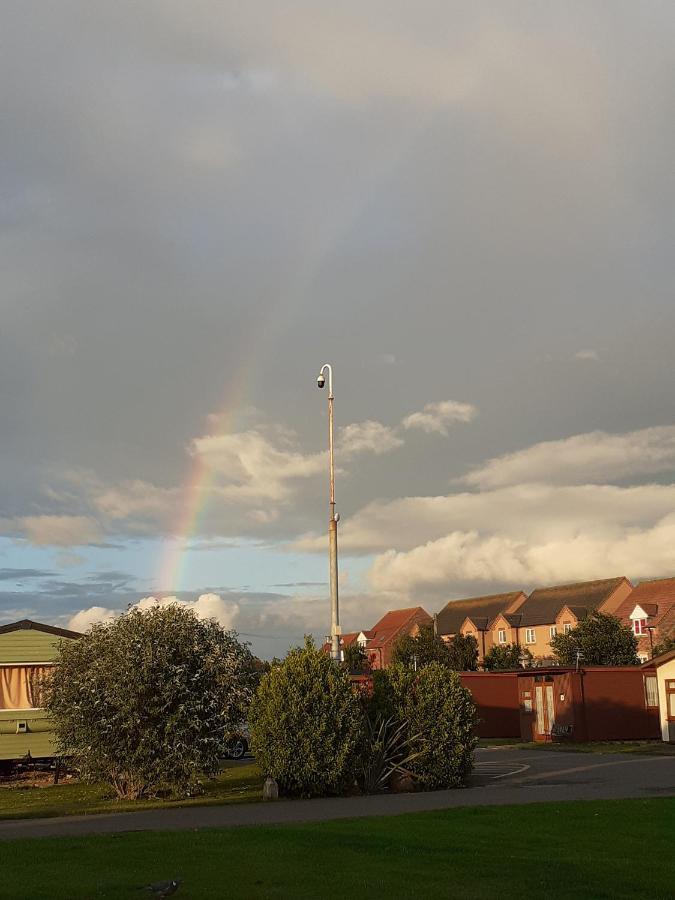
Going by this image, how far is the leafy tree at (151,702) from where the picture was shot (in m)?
21.2

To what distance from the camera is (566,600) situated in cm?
9444

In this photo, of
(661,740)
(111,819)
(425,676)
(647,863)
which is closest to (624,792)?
(425,676)

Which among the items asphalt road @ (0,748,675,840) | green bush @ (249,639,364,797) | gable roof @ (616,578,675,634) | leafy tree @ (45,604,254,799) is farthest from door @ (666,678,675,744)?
gable roof @ (616,578,675,634)

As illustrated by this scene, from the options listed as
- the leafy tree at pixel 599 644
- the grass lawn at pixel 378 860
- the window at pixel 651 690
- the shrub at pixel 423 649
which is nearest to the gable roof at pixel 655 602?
the leafy tree at pixel 599 644

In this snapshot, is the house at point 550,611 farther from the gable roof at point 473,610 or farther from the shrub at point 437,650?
the shrub at point 437,650

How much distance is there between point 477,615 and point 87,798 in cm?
8639

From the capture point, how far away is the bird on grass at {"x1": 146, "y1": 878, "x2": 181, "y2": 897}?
10.2 metres

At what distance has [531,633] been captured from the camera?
95562 mm

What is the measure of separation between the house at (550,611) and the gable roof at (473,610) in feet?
7.60

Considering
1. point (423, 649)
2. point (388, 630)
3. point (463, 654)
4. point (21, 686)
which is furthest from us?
point (388, 630)

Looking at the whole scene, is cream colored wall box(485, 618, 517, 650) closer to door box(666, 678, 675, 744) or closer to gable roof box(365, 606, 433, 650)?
gable roof box(365, 606, 433, 650)

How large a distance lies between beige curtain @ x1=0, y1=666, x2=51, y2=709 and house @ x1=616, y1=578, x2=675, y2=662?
181ft

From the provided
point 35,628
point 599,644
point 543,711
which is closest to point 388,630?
point 599,644

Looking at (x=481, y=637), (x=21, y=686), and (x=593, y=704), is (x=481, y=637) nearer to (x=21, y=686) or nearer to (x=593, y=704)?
(x=593, y=704)
